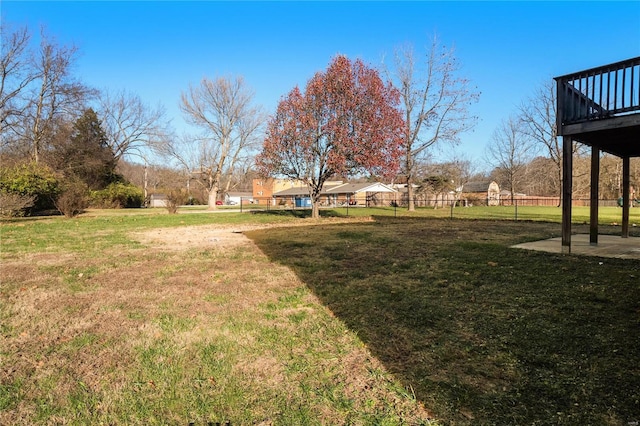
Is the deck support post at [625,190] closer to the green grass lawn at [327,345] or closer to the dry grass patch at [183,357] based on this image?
the green grass lawn at [327,345]

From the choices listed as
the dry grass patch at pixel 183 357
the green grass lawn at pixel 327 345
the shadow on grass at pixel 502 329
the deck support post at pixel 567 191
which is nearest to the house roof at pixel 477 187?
the deck support post at pixel 567 191

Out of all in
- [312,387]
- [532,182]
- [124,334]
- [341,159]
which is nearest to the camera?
[312,387]

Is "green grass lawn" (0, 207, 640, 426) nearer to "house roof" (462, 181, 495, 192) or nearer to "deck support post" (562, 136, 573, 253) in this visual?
"deck support post" (562, 136, 573, 253)

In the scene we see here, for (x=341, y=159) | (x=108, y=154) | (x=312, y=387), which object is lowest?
(x=312, y=387)

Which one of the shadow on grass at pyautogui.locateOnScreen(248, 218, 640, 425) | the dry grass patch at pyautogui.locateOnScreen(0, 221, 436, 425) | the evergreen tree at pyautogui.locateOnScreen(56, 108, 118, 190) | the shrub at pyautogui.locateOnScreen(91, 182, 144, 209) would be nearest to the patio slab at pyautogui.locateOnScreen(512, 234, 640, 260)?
the shadow on grass at pyautogui.locateOnScreen(248, 218, 640, 425)

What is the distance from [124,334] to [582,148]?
4345 cm

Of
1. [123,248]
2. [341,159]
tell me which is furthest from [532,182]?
[123,248]

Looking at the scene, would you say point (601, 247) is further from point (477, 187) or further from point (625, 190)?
point (477, 187)

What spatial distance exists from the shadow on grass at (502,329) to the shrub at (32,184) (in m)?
20.2

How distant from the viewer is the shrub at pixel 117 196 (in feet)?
106

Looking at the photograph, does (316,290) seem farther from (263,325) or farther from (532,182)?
(532,182)

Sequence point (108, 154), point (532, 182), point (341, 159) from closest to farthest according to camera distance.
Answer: point (341, 159) < point (108, 154) < point (532, 182)

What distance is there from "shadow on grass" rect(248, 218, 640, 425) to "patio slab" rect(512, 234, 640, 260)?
0.69m

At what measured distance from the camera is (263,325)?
3.48 m
